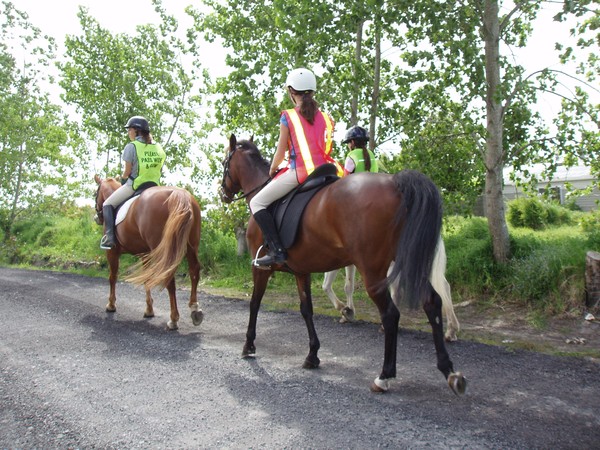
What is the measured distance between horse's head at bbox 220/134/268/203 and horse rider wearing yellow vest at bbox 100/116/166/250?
2.10 meters

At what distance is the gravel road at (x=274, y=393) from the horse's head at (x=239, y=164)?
2.01m

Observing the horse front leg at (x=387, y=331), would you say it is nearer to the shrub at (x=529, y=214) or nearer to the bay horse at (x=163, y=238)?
the bay horse at (x=163, y=238)

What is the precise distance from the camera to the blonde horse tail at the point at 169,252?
7.00 meters

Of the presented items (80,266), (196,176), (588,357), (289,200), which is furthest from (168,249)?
(80,266)

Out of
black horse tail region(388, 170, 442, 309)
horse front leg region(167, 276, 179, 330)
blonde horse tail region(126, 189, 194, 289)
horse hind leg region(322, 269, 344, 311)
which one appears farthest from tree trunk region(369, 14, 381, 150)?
black horse tail region(388, 170, 442, 309)

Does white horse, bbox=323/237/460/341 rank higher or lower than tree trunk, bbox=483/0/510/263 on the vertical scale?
lower

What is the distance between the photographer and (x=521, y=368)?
502 centimetres

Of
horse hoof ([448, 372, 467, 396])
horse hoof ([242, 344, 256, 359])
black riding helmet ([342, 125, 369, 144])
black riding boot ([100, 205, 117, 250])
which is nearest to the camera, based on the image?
horse hoof ([448, 372, 467, 396])

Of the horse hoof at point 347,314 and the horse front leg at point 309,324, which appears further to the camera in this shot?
the horse hoof at point 347,314

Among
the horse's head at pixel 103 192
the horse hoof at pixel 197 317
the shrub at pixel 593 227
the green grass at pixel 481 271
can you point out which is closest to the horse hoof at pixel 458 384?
the green grass at pixel 481 271

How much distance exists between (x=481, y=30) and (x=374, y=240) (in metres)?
5.77

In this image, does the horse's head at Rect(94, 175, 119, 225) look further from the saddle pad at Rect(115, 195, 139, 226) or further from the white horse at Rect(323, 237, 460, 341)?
the white horse at Rect(323, 237, 460, 341)

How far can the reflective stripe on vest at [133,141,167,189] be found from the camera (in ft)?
26.8

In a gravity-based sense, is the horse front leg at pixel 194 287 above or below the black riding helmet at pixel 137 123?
below
